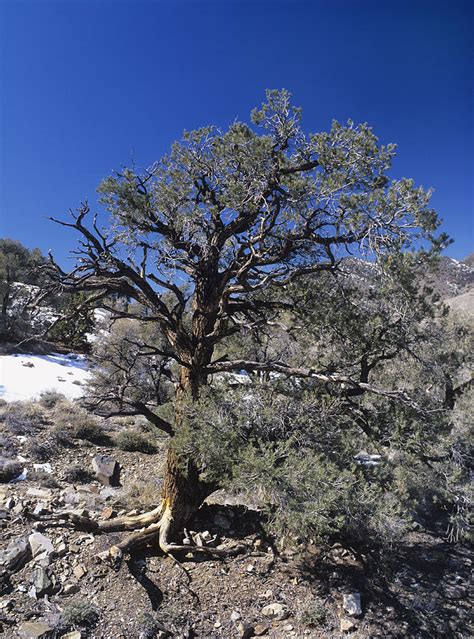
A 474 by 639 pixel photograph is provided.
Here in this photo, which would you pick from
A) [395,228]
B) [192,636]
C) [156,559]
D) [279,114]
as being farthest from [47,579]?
[279,114]

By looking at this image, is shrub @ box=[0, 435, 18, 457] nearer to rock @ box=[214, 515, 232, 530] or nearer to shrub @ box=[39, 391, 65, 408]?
shrub @ box=[39, 391, 65, 408]

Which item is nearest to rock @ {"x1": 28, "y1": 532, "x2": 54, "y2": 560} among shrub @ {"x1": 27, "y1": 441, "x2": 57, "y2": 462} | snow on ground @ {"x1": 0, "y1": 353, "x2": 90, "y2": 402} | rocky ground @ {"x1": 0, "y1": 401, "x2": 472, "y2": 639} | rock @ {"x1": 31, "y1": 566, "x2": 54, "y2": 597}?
rocky ground @ {"x1": 0, "y1": 401, "x2": 472, "y2": 639}

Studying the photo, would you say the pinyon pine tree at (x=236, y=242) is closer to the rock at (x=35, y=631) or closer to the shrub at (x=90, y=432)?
the rock at (x=35, y=631)

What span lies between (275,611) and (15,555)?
3379 millimetres

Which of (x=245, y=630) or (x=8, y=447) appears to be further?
(x=8, y=447)

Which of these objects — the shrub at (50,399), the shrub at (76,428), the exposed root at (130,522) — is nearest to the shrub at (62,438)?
the shrub at (76,428)

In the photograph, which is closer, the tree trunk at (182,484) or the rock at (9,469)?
the tree trunk at (182,484)

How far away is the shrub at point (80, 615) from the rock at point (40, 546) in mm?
848

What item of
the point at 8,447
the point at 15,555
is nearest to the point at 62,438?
the point at 8,447

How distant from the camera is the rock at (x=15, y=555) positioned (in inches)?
183

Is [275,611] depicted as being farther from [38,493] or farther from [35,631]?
[38,493]

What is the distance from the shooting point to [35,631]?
392 cm

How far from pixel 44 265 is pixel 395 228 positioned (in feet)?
16.1

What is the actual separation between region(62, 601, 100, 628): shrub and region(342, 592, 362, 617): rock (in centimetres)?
316
